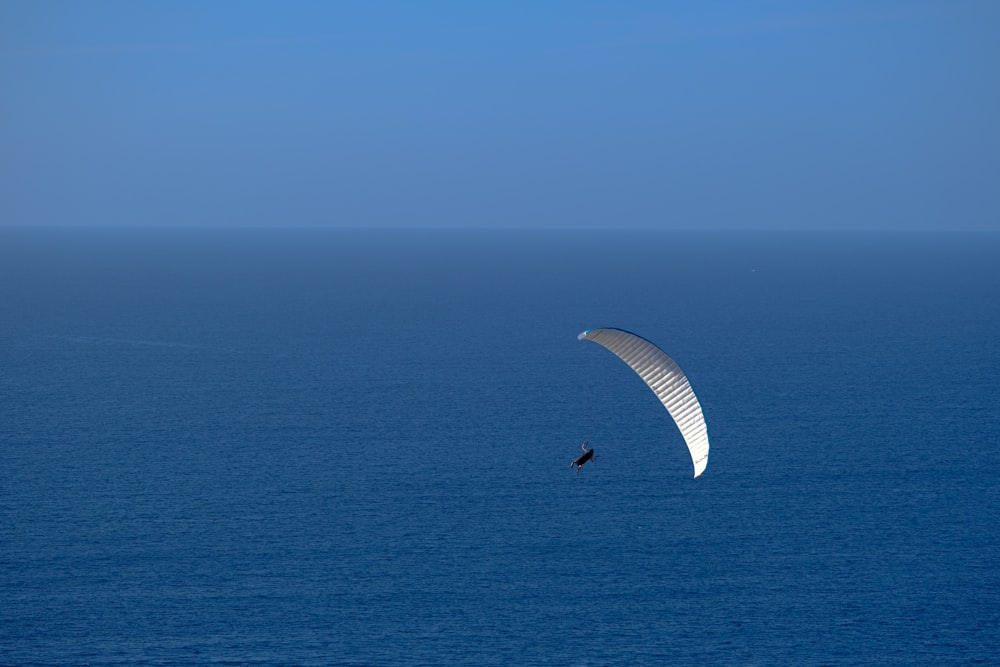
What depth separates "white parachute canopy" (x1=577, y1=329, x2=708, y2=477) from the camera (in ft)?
171

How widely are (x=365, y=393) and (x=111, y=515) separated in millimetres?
43172

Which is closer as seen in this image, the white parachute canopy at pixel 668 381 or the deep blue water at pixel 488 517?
the white parachute canopy at pixel 668 381

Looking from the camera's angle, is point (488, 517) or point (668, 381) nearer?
point (668, 381)

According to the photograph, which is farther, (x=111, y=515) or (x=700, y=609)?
(x=111, y=515)

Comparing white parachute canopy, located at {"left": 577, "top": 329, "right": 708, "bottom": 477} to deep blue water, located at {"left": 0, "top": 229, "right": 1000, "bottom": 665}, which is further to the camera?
deep blue water, located at {"left": 0, "top": 229, "right": 1000, "bottom": 665}

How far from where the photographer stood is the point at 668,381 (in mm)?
52969

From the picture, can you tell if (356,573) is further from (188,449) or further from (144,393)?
(144,393)

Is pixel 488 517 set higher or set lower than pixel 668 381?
lower

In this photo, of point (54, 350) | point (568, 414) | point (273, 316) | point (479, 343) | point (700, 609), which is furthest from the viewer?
point (273, 316)

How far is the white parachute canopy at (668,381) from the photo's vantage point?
52.0m

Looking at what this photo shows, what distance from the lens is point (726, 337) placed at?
552 feet

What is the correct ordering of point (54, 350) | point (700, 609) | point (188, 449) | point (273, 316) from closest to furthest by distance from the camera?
point (700, 609), point (188, 449), point (54, 350), point (273, 316)

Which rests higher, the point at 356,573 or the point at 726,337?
the point at 726,337

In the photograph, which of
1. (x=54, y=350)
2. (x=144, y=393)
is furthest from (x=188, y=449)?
(x=54, y=350)
